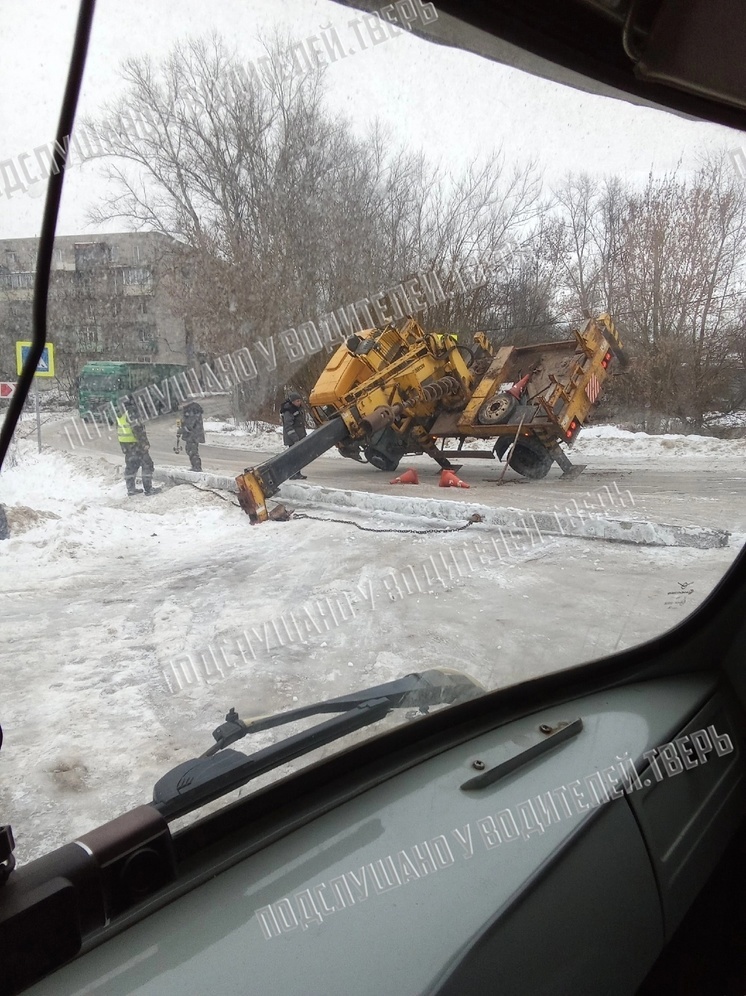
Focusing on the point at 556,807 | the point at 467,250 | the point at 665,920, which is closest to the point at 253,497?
the point at 467,250

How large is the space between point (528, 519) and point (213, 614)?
1.71m

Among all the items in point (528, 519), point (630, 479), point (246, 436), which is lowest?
point (528, 519)

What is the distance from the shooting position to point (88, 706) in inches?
61.6

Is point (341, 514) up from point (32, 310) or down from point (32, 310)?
down

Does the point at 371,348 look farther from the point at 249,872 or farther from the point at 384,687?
the point at 249,872

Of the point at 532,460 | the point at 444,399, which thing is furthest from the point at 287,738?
the point at 532,460

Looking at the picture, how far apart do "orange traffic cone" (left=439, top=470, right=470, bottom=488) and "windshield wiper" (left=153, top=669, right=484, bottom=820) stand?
1.63 metres

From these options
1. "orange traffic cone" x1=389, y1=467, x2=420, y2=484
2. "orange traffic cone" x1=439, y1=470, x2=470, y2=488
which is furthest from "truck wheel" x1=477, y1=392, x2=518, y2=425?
"orange traffic cone" x1=389, y1=467, x2=420, y2=484

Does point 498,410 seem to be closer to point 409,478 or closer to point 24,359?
point 409,478

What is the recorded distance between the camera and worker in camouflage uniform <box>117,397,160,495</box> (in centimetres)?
169

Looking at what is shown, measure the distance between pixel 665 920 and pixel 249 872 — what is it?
127 cm

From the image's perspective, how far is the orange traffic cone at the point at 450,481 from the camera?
359cm

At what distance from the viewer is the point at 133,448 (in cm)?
186

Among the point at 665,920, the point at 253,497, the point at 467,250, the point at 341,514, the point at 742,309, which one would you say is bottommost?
the point at 665,920
